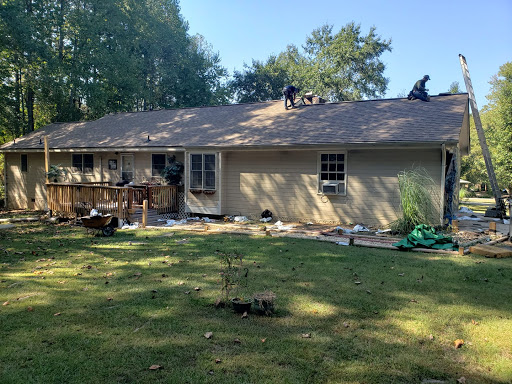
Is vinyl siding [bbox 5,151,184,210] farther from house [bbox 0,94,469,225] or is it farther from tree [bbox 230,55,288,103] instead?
tree [bbox 230,55,288,103]

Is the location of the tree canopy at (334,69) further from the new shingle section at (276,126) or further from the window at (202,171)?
the window at (202,171)

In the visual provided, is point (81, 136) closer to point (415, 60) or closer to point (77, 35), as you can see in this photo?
point (77, 35)

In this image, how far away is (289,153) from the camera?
503 inches

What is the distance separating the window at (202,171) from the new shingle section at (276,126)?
52cm

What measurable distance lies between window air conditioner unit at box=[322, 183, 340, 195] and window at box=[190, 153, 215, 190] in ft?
13.5

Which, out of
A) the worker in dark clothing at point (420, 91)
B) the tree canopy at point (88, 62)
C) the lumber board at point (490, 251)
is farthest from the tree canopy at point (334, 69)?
the lumber board at point (490, 251)

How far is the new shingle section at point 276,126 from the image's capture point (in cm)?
1131

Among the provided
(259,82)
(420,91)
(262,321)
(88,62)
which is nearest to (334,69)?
(259,82)

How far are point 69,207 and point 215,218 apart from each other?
17.1ft

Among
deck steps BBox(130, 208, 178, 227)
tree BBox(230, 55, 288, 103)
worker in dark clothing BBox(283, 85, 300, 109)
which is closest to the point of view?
deck steps BBox(130, 208, 178, 227)

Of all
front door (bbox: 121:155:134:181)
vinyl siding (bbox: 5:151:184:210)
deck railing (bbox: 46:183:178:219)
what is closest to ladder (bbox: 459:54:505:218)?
deck railing (bbox: 46:183:178:219)

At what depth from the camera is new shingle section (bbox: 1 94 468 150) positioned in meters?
11.3

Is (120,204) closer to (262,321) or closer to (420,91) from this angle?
(262,321)

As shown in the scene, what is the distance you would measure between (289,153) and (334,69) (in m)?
28.3
